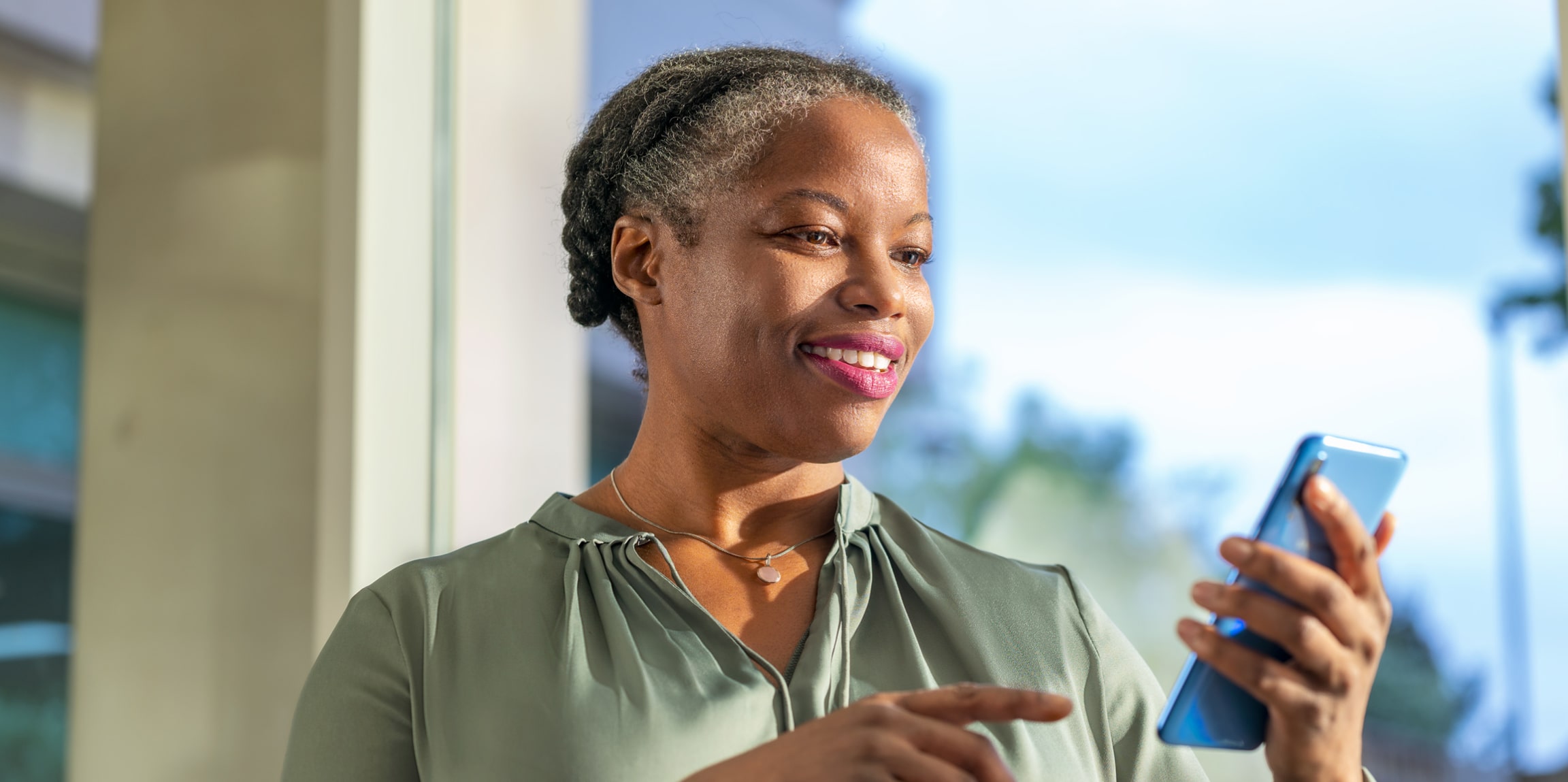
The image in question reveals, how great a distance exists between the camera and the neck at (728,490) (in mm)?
1170

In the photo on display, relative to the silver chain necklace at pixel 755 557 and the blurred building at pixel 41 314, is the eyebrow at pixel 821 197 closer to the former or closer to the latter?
the silver chain necklace at pixel 755 557

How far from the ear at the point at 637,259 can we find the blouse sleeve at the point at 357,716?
35 centimetres

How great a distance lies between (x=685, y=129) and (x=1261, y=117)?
3.25ft

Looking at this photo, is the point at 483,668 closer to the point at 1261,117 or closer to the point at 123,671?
the point at 1261,117

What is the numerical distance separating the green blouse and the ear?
7.9 inches

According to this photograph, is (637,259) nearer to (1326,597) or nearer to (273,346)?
(1326,597)

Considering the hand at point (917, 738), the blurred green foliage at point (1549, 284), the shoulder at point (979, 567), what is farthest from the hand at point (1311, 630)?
the blurred green foliage at point (1549, 284)

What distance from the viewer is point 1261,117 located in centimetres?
186

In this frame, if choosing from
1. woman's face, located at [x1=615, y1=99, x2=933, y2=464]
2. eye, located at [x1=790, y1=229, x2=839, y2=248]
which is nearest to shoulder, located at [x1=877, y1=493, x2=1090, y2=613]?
woman's face, located at [x1=615, y1=99, x2=933, y2=464]

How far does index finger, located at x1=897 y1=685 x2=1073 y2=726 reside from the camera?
810 mm

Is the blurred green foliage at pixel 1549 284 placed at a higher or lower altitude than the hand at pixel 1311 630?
higher

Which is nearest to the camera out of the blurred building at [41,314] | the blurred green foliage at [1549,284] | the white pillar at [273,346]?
the blurred green foliage at [1549,284]

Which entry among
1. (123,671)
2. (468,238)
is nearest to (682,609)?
(468,238)

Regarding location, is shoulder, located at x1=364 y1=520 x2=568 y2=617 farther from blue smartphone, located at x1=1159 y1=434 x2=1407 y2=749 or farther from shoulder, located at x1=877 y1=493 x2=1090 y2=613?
blue smartphone, located at x1=1159 y1=434 x2=1407 y2=749
